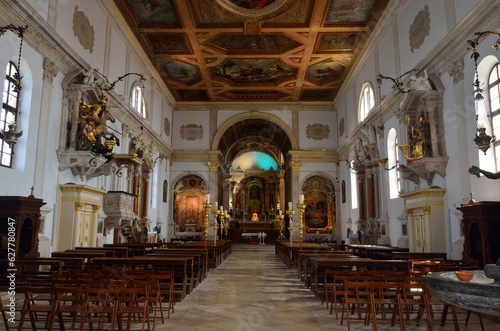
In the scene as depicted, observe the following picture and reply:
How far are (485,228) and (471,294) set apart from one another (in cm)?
594

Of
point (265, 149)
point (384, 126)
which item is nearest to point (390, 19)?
point (384, 126)

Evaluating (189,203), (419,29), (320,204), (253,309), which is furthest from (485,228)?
(189,203)

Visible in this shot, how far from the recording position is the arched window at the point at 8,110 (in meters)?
9.38

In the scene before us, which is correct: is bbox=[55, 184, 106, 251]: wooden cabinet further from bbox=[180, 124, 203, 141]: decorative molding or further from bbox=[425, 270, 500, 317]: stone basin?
bbox=[180, 124, 203, 141]: decorative molding

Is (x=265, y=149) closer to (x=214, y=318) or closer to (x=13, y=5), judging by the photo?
(x=13, y=5)

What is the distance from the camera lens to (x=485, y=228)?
7.92 meters

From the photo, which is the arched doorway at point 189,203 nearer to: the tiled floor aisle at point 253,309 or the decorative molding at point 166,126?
the decorative molding at point 166,126

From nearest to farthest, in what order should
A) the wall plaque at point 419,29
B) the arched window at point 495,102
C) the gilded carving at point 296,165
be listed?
the arched window at point 495,102 < the wall plaque at point 419,29 < the gilded carving at point 296,165

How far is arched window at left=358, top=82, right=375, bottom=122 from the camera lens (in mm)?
18078

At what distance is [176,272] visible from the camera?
8.28 m

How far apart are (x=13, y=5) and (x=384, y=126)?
12.9m

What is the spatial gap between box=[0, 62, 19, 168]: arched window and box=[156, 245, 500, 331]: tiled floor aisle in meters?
5.44

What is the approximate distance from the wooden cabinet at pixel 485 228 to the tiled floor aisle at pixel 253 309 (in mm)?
2680

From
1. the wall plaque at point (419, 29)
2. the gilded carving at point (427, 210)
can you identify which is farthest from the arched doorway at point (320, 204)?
the gilded carving at point (427, 210)
